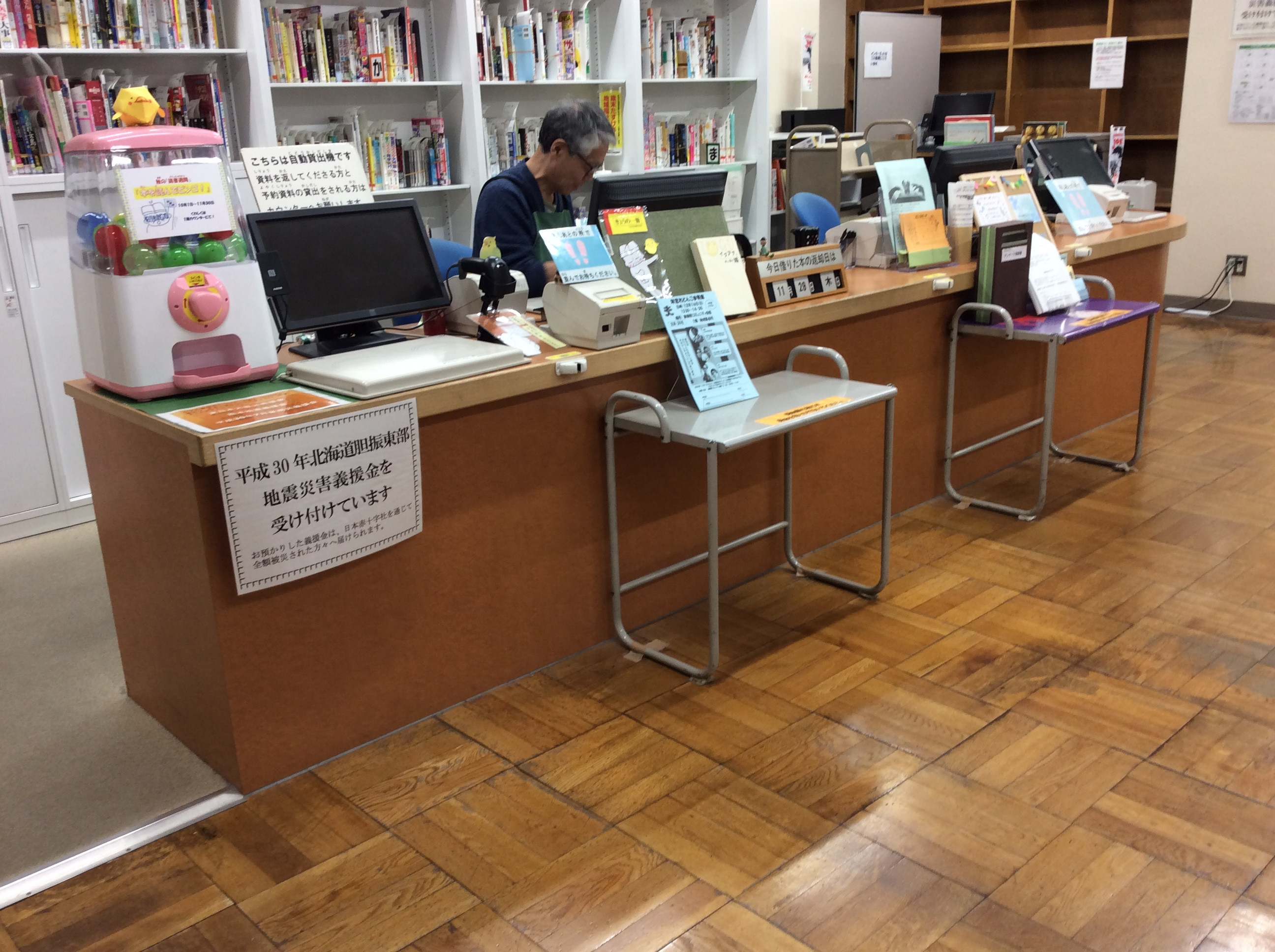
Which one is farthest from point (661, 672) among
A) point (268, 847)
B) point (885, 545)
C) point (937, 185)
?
point (937, 185)

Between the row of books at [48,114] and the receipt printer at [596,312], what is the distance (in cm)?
191

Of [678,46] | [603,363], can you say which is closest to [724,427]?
[603,363]

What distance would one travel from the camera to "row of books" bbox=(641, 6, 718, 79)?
18.8 feet

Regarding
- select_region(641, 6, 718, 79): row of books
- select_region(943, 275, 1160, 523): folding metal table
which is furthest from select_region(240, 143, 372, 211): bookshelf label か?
select_region(641, 6, 718, 79): row of books

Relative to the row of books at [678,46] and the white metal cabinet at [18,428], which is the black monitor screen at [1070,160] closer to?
the row of books at [678,46]

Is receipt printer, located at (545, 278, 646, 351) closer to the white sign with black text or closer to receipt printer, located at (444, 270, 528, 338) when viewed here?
receipt printer, located at (444, 270, 528, 338)

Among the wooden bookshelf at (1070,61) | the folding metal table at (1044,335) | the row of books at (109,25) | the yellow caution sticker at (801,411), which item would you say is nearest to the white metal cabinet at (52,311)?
the row of books at (109,25)

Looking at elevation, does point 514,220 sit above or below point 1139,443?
above

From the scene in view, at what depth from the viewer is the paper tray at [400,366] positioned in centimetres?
225

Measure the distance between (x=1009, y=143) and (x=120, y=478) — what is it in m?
3.50

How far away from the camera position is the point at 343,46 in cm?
457

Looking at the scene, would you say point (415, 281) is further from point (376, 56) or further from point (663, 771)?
point (376, 56)

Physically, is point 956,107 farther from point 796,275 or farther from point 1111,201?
point 796,275

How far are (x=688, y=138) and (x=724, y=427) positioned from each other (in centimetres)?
384
